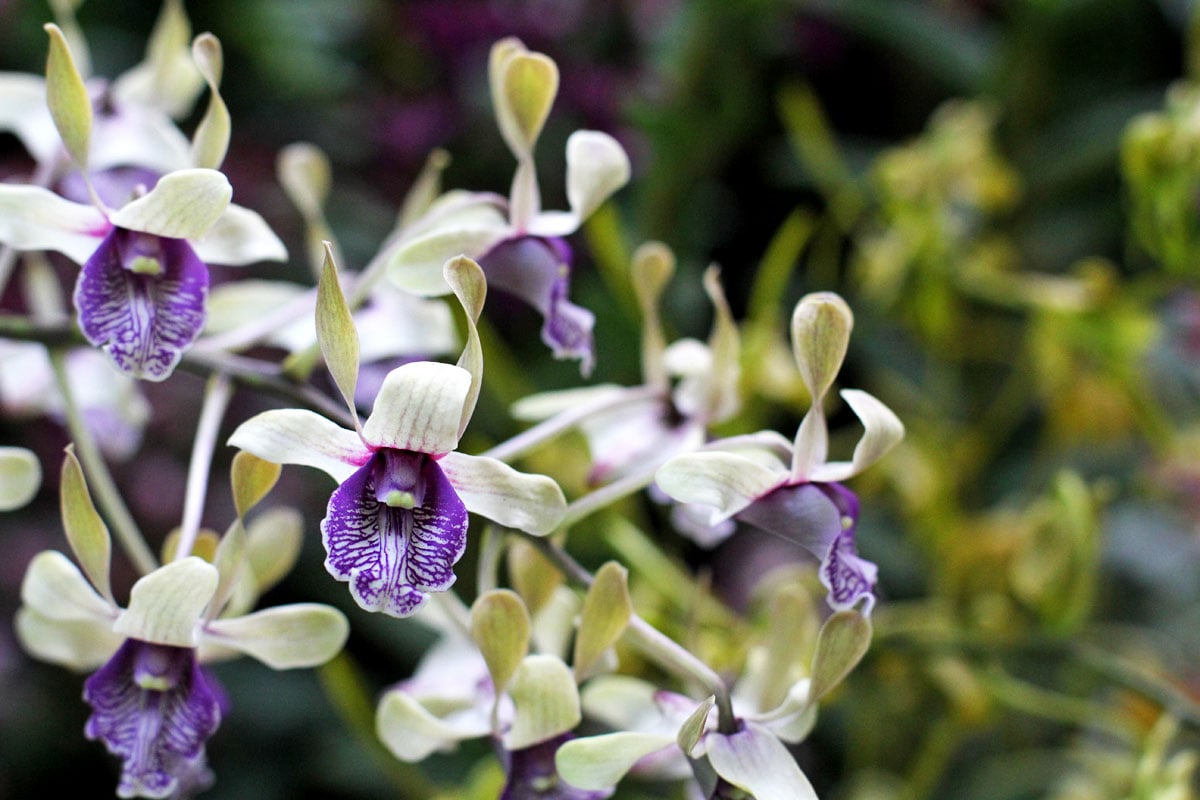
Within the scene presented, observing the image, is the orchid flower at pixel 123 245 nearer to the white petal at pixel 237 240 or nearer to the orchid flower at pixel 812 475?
the white petal at pixel 237 240

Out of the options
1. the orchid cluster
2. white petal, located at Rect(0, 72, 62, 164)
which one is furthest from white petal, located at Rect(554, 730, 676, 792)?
white petal, located at Rect(0, 72, 62, 164)

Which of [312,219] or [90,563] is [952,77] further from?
[90,563]

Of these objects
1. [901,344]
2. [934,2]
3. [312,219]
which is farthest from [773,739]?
[934,2]

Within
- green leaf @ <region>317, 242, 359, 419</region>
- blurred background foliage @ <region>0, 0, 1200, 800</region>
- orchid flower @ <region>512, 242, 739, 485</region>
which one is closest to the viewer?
green leaf @ <region>317, 242, 359, 419</region>

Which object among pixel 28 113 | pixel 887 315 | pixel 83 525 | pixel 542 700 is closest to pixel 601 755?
pixel 542 700

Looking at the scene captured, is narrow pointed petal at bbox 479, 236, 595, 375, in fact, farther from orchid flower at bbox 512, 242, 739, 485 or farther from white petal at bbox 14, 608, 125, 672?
white petal at bbox 14, 608, 125, 672
